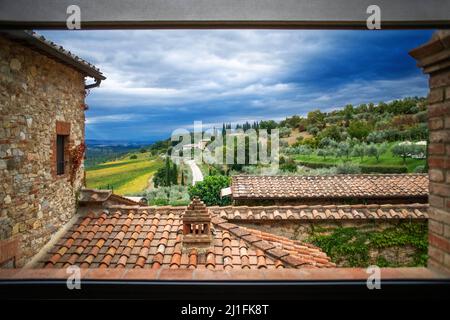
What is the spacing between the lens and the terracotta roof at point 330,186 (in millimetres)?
10523

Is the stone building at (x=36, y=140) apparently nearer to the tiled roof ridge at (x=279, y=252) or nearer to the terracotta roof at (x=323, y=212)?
the tiled roof ridge at (x=279, y=252)

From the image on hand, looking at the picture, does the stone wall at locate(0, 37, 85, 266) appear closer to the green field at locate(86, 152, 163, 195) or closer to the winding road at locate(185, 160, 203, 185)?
the green field at locate(86, 152, 163, 195)

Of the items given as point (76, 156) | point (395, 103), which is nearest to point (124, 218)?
point (76, 156)

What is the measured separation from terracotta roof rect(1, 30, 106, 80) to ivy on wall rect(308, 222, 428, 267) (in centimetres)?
626

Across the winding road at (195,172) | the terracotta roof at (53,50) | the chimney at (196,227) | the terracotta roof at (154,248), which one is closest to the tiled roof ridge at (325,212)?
the terracotta roof at (154,248)

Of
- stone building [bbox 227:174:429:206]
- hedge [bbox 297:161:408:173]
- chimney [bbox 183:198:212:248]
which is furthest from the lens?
hedge [bbox 297:161:408:173]

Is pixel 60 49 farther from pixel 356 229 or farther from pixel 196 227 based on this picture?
pixel 356 229

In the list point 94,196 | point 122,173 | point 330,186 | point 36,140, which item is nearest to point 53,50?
point 36,140

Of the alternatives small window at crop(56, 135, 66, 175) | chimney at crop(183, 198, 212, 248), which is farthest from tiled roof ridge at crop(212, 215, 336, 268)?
small window at crop(56, 135, 66, 175)

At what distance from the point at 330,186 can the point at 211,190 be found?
5.58 m

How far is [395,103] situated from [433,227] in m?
20.3

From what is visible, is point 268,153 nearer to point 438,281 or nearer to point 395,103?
point 395,103

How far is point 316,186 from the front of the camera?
11086mm

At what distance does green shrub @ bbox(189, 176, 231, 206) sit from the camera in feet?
48.3
